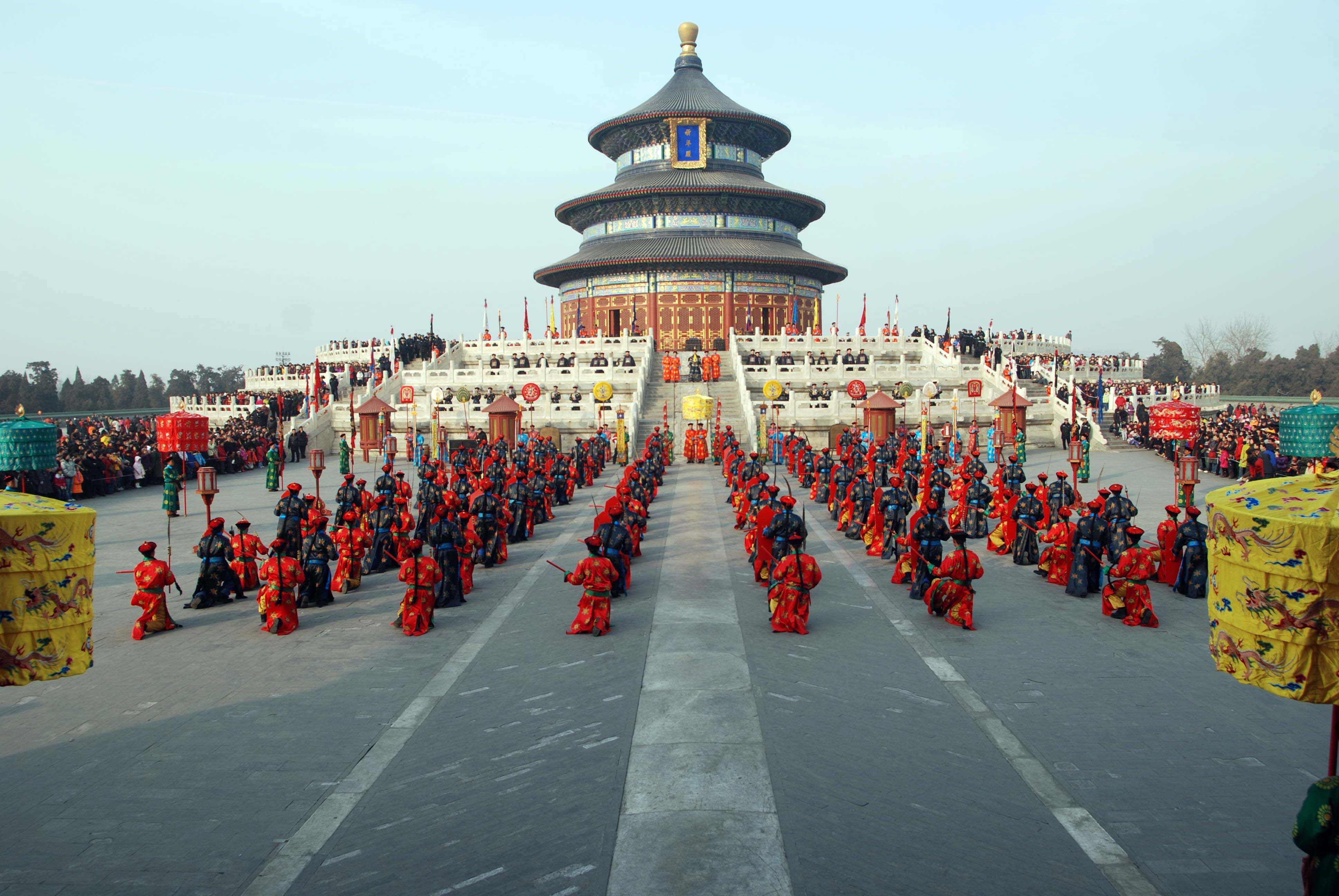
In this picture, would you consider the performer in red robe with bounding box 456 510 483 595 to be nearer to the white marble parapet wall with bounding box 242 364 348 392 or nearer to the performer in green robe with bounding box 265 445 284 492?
the performer in green robe with bounding box 265 445 284 492

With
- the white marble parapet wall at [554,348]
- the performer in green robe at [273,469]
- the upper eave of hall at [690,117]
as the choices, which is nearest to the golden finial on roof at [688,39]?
the upper eave of hall at [690,117]

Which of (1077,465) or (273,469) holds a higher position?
(1077,465)

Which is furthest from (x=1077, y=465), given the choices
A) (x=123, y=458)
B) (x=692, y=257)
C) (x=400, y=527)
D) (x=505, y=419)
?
(x=692, y=257)

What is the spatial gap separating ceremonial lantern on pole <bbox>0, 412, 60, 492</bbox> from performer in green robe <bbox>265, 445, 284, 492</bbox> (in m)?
9.17

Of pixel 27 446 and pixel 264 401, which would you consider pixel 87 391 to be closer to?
pixel 264 401

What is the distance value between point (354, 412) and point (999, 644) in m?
27.8

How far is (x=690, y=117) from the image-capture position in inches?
1980

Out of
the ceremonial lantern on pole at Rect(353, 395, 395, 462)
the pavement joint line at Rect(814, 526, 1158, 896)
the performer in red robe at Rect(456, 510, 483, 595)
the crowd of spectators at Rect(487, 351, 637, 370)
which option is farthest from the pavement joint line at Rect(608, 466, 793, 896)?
the crowd of spectators at Rect(487, 351, 637, 370)

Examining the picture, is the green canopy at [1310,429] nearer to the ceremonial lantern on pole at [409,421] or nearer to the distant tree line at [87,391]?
the ceremonial lantern on pole at [409,421]

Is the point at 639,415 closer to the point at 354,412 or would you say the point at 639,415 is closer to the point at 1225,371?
the point at 354,412

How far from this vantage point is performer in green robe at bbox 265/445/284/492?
24.0 m

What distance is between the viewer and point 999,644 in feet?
33.1

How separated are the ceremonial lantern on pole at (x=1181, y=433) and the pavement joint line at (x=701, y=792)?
9268 millimetres

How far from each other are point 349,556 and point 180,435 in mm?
11240
